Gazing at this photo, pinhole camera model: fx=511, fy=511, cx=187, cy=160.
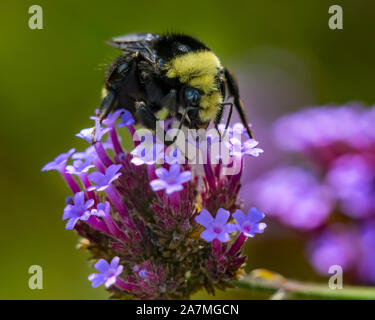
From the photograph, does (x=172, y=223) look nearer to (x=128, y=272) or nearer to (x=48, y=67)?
(x=128, y=272)

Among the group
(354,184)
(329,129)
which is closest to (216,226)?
(354,184)

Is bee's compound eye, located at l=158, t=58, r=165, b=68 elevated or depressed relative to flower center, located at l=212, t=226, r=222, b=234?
elevated

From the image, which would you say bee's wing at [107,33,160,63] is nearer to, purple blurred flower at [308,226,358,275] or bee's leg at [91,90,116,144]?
bee's leg at [91,90,116,144]

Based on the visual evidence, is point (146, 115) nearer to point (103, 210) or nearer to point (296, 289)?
point (103, 210)

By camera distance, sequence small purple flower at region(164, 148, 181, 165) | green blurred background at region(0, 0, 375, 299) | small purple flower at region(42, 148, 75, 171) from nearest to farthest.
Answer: small purple flower at region(164, 148, 181, 165) → small purple flower at region(42, 148, 75, 171) → green blurred background at region(0, 0, 375, 299)

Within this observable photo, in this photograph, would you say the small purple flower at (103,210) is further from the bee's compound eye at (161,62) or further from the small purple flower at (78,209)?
the bee's compound eye at (161,62)

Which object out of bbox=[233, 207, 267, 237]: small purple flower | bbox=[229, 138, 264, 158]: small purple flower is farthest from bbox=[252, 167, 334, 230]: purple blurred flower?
bbox=[233, 207, 267, 237]: small purple flower
